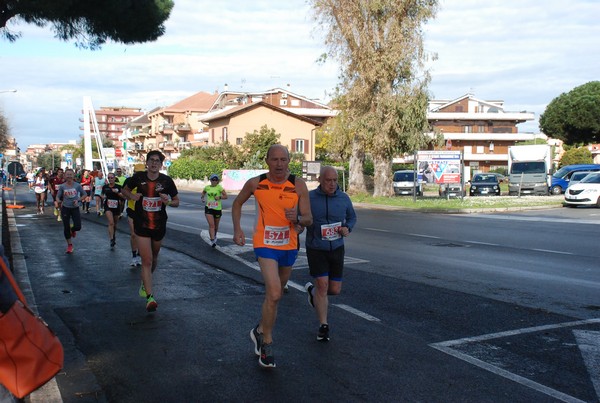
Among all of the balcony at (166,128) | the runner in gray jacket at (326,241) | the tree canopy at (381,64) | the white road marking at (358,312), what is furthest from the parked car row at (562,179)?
the balcony at (166,128)

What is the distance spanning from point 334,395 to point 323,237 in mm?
1979

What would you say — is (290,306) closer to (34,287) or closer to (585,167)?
(34,287)

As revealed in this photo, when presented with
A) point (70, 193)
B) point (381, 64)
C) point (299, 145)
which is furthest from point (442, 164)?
point (299, 145)

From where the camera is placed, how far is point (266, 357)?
5.66m

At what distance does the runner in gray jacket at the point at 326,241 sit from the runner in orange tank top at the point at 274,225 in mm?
664

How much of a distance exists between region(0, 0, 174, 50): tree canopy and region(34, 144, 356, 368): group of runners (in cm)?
1144

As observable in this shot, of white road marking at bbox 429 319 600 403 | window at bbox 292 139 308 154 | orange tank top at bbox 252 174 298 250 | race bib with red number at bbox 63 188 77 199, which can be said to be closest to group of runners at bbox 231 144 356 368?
orange tank top at bbox 252 174 298 250

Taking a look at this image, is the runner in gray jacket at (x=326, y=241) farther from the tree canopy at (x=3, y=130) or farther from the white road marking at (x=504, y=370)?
the tree canopy at (x=3, y=130)

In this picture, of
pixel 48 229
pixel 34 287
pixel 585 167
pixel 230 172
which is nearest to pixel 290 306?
pixel 34 287

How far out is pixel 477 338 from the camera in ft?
22.1

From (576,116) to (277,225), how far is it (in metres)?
72.4

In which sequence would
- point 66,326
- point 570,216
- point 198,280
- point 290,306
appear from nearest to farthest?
point 66,326, point 290,306, point 198,280, point 570,216

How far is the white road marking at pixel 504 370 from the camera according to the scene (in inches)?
201

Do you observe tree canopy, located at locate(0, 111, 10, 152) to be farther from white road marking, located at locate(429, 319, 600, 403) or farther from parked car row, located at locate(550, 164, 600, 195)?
white road marking, located at locate(429, 319, 600, 403)
